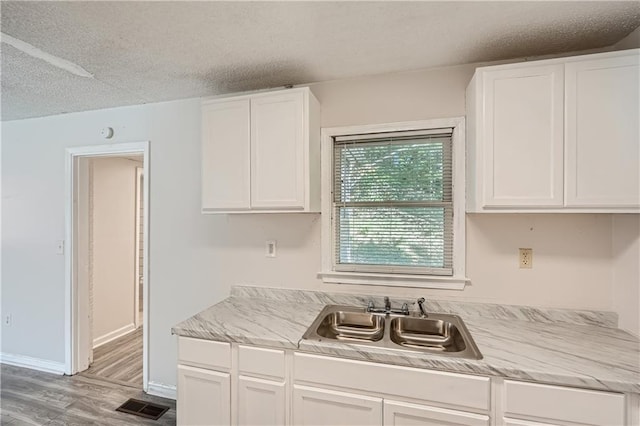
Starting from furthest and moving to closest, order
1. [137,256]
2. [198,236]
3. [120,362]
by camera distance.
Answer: [137,256], [120,362], [198,236]

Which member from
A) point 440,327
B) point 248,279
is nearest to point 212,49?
point 248,279

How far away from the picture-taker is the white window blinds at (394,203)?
6.70 ft

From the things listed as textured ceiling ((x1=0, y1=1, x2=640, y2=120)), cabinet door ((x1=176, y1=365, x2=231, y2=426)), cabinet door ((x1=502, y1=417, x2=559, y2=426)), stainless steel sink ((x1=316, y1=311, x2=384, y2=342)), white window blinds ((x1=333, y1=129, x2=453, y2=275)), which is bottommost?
cabinet door ((x1=176, y1=365, x2=231, y2=426))

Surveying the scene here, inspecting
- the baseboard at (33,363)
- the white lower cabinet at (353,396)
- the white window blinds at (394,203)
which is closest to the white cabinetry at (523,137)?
the white window blinds at (394,203)

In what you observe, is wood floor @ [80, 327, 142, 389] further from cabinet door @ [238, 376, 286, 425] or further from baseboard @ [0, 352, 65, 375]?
cabinet door @ [238, 376, 286, 425]

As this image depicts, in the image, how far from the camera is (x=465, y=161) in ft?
6.33

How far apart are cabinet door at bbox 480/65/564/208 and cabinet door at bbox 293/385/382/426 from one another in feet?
3.98

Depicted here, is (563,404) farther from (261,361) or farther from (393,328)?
(261,361)

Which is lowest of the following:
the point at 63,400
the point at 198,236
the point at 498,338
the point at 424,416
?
the point at 63,400

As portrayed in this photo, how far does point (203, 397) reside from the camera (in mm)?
1743

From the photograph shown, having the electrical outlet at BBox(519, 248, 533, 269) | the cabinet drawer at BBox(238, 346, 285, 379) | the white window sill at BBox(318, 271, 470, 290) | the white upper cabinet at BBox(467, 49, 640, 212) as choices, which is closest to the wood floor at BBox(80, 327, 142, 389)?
the cabinet drawer at BBox(238, 346, 285, 379)

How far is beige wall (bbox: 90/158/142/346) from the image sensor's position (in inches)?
137

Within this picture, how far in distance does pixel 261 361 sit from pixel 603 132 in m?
2.08

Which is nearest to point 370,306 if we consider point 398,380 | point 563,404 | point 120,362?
point 398,380
